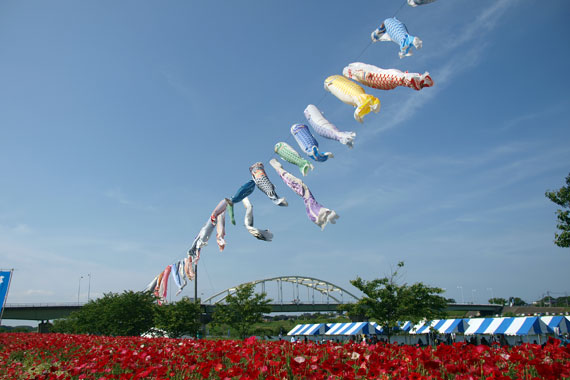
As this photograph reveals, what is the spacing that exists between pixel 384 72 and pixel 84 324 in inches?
1826

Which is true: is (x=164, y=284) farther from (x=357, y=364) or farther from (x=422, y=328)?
(x=357, y=364)

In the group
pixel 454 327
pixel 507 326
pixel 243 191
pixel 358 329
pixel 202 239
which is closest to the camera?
pixel 243 191

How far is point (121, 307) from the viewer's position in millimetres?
39094

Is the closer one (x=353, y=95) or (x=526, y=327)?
(x=353, y=95)

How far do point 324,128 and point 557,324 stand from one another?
22819 mm

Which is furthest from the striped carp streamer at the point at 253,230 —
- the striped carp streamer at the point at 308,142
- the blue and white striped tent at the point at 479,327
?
the blue and white striped tent at the point at 479,327

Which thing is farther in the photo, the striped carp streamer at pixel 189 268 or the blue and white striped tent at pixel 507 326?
the striped carp streamer at pixel 189 268

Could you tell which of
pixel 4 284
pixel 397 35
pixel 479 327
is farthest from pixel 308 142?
pixel 479 327

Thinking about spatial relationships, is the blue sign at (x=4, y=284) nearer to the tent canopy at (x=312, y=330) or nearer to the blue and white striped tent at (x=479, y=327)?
the blue and white striped tent at (x=479, y=327)

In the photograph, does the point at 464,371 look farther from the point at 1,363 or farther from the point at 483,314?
the point at 483,314

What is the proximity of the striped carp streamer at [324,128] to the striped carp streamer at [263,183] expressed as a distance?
12.8 ft

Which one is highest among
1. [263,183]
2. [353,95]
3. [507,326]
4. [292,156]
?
[353,95]

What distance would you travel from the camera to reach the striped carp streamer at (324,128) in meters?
15.0

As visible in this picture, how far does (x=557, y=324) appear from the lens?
88.5ft
